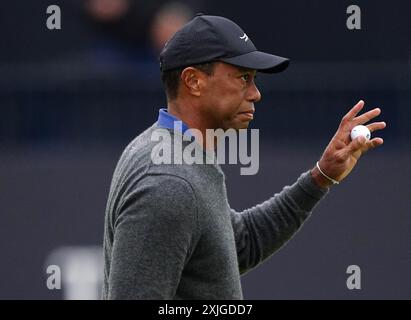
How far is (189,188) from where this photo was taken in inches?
128

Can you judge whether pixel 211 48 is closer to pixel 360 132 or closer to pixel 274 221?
pixel 360 132

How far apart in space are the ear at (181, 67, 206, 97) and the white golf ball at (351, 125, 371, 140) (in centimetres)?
59

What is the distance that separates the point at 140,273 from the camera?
3.15 metres

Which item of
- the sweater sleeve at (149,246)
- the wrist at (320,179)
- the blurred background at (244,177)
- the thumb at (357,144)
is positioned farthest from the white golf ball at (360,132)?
the blurred background at (244,177)

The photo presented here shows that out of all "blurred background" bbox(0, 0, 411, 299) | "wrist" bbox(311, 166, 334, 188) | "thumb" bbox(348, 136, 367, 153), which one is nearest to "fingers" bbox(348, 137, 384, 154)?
"thumb" bbox(348, 136, 367, 153)

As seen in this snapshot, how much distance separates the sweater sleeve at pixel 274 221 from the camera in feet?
12.9

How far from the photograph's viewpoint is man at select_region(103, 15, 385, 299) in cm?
316

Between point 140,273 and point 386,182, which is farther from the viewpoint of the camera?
point 386,182

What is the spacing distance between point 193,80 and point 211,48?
4.5 inches

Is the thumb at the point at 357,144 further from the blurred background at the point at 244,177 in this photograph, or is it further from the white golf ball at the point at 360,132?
the blurred background at the point at 244,177

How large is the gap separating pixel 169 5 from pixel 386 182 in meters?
2.06

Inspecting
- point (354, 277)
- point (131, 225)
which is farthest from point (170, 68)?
point (354, 277)

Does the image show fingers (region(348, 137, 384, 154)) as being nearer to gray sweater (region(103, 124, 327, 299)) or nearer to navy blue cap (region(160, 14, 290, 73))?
navy blue cap (region(160, 14, 290, 73))

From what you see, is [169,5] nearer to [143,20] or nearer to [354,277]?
[143,20]
